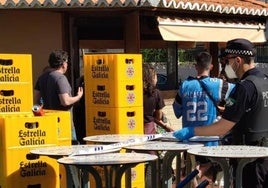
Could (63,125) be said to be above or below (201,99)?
below

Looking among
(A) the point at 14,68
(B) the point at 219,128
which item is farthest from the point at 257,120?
(A) the point at 14,68

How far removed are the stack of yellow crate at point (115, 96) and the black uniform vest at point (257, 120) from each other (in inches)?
82.9

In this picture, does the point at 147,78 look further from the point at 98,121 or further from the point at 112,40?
the point at 112,40

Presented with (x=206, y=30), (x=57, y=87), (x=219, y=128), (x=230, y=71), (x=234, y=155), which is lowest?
(x=234, y=155)

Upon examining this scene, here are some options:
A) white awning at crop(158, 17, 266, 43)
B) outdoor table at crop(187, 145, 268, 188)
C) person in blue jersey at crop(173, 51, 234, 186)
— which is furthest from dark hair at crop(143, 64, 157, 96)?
outdoor table at crop(187, 145, 268, 188)

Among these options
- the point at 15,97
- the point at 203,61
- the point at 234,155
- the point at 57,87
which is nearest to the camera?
the point at 234,155

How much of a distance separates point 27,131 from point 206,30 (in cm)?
544

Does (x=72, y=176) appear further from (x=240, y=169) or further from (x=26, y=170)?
(x=240, y=169)

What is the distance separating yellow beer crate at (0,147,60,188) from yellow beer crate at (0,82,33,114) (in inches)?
27.4

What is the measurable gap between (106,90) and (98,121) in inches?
14.2

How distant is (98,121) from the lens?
6418 mm

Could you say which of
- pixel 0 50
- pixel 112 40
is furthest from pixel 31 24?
pixel 112 40

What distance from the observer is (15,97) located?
5469mm

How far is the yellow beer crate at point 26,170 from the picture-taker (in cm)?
476
